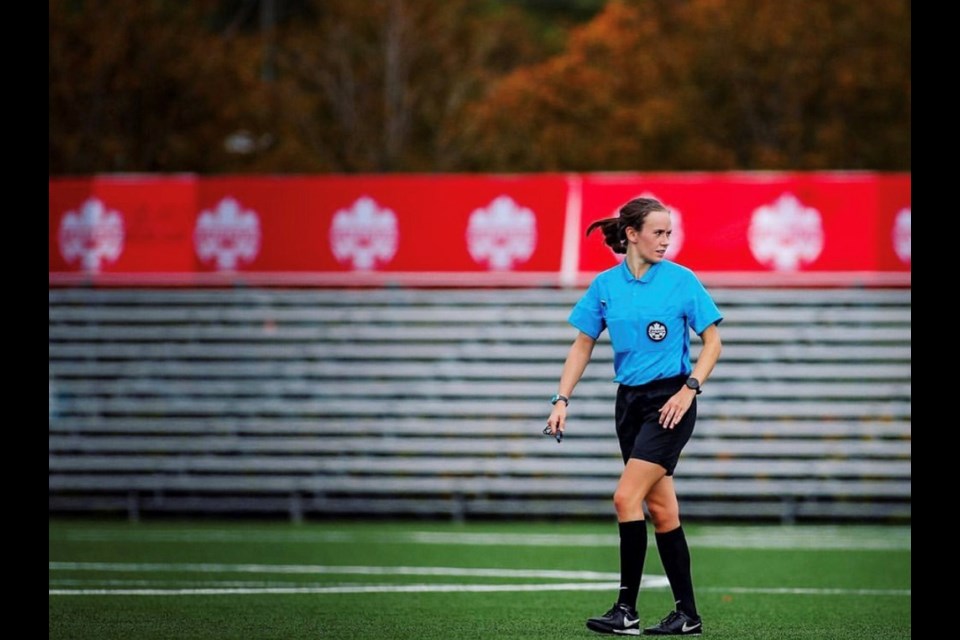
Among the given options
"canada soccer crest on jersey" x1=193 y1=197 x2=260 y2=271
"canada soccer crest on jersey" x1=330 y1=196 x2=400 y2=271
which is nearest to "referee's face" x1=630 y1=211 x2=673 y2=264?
"canada soccer crest on jersey" x1=330 y1=196 x2=400 y2=271

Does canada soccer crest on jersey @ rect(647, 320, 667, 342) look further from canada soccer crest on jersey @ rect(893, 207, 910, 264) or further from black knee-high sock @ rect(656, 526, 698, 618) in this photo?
canada soccer crest on jersey @ rect(893, 207, 910, 264)

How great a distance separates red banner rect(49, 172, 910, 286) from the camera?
1817 centimetres

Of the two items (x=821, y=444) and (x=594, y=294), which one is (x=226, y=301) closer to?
(x=821, y=444)

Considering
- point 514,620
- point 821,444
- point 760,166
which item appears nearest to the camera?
point 514,620

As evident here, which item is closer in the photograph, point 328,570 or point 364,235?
point 328,570

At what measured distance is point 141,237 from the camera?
746 inches

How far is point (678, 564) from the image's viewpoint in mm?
8055

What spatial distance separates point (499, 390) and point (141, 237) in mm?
3879

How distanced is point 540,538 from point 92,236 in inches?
234

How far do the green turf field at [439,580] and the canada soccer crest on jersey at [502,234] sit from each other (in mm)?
2585

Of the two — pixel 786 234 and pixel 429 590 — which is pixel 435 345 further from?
pixel 429 590

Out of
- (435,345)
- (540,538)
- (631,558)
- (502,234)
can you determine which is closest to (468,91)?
(502,234)

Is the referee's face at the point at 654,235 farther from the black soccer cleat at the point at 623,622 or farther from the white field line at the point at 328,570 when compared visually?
the white field line at the point at 328,570
